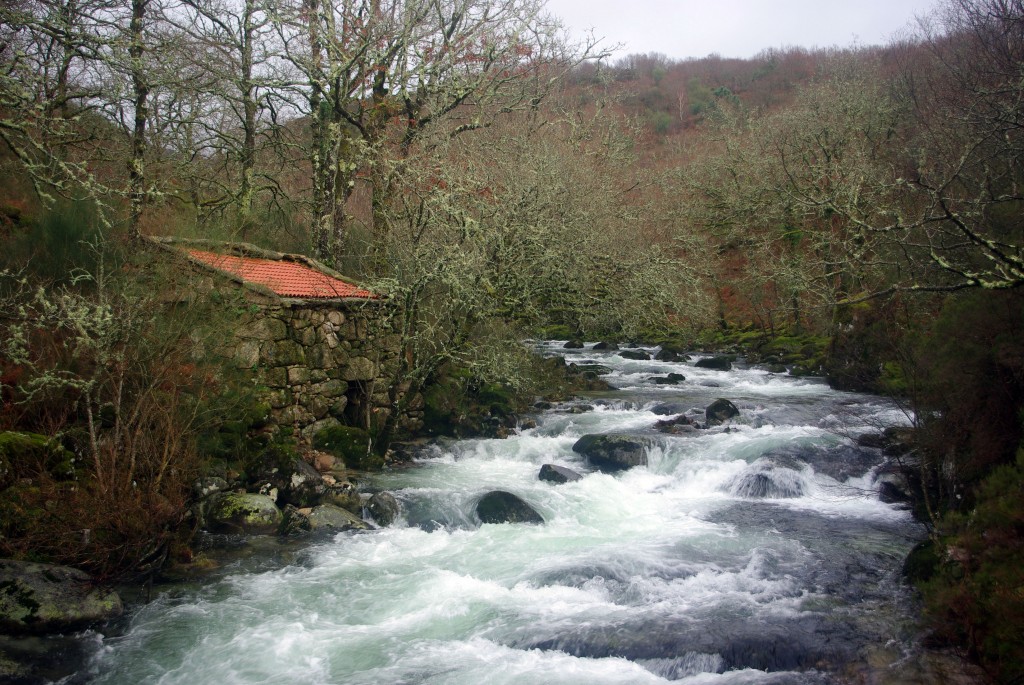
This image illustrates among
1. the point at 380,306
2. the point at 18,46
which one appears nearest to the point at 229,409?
the point at 380,306

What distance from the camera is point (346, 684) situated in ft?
20.3

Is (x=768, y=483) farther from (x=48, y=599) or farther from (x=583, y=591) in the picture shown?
(x=48, y=599)

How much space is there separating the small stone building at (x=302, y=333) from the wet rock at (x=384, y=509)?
91.3 inches

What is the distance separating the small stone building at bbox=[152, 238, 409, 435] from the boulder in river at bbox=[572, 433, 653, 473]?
11.8 feet

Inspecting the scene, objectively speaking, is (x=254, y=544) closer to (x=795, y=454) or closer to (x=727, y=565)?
(x=727, y=565)

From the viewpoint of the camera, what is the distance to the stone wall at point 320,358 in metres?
11.6

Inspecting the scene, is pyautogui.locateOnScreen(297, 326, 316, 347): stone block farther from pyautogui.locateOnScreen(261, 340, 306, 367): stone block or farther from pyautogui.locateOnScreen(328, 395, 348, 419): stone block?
pyautogui.locateOnScreen(328, 395, 348, 419): stone block

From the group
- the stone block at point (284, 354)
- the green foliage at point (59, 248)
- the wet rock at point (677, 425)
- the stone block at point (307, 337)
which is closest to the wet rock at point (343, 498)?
the stone block at point (284, 354)

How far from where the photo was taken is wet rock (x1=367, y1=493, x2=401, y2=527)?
10.1 metres

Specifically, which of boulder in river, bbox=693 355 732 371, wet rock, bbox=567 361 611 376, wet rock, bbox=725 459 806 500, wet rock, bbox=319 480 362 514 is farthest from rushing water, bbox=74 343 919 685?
boulder in river, bbox=693 355 732 371

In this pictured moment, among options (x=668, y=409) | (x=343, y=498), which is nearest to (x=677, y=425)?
(x=668, y=409)

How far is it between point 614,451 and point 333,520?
16.7 feet

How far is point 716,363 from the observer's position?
22.6 meters

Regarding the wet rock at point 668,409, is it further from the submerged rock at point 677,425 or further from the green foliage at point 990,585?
the green foliage at point 990,585
